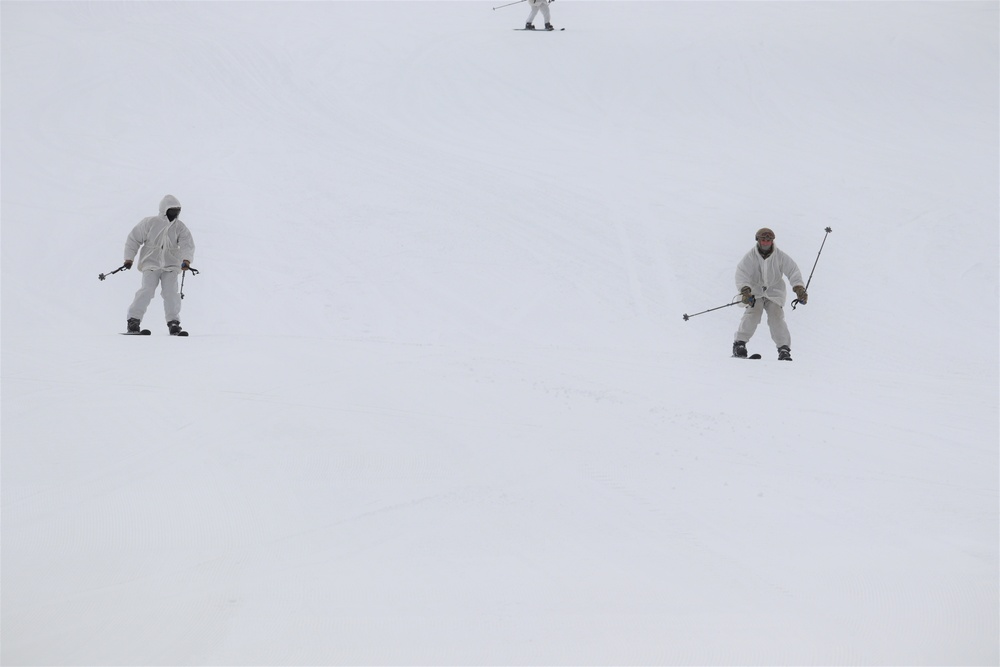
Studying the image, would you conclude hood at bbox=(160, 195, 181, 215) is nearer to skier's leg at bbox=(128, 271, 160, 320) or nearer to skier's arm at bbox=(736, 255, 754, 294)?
skier's leg at bbox=(128, 271, 160, 320)

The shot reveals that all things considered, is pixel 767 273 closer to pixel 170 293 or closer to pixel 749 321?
pixel 749 321

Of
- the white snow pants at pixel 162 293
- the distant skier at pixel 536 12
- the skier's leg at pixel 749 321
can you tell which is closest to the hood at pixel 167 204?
the white snow pants at pixel 162 293

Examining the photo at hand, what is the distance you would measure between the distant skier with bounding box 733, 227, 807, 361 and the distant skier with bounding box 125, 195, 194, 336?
5273 millimetres

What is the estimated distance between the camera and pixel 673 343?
12102 millimetres

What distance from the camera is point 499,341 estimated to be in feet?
39.1

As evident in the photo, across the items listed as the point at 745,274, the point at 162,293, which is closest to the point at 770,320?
the point at 745,274

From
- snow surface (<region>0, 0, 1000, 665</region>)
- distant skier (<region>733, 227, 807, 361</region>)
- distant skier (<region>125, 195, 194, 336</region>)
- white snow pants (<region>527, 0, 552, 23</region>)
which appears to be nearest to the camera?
snow surface (<region>0, 0, 1000, 665</region>)

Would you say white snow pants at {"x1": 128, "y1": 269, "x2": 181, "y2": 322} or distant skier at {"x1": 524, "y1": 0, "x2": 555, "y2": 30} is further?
distant skier at {"x1": 524, "y1": 0, "x2": 555, "y2": 30}

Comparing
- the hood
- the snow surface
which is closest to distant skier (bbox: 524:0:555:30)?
the snow surface

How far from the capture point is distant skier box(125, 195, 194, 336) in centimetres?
1020

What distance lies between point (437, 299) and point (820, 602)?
8.54 metres

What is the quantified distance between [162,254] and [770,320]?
583 centimetres

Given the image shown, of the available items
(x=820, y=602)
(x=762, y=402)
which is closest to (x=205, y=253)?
(x=762, y=402)

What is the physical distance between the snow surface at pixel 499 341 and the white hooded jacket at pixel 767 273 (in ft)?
2.34
